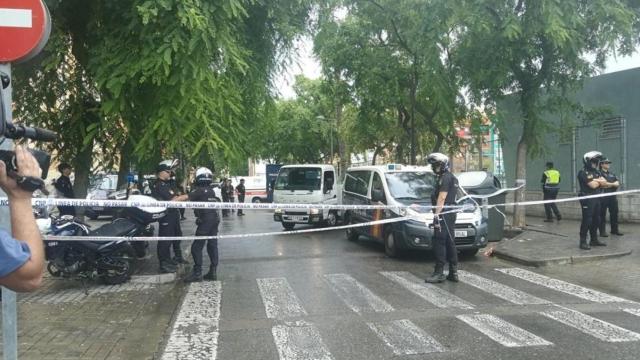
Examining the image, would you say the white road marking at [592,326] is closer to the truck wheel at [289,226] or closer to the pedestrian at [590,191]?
the pedestrian at [590,191]

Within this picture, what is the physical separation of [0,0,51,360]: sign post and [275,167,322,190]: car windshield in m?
14.6

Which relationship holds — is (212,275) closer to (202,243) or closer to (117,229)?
(202,243)

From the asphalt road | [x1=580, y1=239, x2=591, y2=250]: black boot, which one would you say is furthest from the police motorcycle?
[x1=580, y1=239, x2=591, y2=250]: black boot

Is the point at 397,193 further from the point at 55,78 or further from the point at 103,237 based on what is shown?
the point at 55,78

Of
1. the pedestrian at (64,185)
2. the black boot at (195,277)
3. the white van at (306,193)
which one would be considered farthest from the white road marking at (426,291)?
the white van at (306,193)

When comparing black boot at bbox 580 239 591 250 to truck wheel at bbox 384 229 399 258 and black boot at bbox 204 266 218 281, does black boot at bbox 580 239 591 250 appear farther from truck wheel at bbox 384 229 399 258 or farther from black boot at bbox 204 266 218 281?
black boot at bbox 204 266 218 281

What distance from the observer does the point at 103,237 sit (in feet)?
27.7

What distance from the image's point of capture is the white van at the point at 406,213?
1089 cm

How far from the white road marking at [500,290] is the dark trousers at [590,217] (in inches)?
122

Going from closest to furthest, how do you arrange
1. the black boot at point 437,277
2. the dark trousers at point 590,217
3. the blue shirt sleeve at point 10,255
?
the blue shirt sleeve at point 10,255 < the black boot at point 437,277 < the dark trousers at point 590,217

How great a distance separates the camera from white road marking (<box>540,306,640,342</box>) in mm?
5828

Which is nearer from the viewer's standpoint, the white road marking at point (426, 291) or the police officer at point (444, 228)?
the white road marking at point (426, 291)

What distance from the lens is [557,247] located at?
1180 cm

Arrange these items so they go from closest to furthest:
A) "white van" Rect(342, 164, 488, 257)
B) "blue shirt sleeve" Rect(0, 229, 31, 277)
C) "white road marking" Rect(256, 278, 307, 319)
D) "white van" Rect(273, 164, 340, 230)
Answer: "blue shirt sleeve" Rect(0, 229, 31, 277) → "white road marking" Rect(256, 278, 307, 319) → "white van" Rect(342, 164, 488, 257) → "white van" Rect(273, 164, 340, 230)
